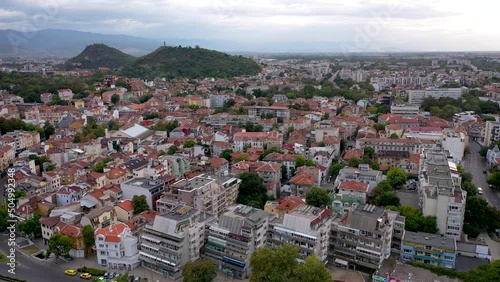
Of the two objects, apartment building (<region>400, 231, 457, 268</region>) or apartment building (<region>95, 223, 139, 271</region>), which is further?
apartment building (<region>95, 223, 139, 271</region>)

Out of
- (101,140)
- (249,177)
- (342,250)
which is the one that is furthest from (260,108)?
(342,250)

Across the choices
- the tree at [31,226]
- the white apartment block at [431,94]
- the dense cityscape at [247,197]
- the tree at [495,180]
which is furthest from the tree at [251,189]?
the white apartment block at [431,94]

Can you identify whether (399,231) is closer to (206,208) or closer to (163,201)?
(206,208)

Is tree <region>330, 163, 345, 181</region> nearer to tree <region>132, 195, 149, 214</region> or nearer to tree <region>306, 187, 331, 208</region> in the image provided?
tree <region>306, 187, 331, 208</region>

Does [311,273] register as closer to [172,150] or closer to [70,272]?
[70,272]

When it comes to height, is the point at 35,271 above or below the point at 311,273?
below

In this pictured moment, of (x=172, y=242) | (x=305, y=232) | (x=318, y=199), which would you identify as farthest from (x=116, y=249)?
(x=318, y=199)

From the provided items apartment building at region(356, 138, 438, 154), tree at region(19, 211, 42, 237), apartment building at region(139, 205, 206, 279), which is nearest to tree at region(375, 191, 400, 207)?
apartment building at region(139, 205, 206, 279)
